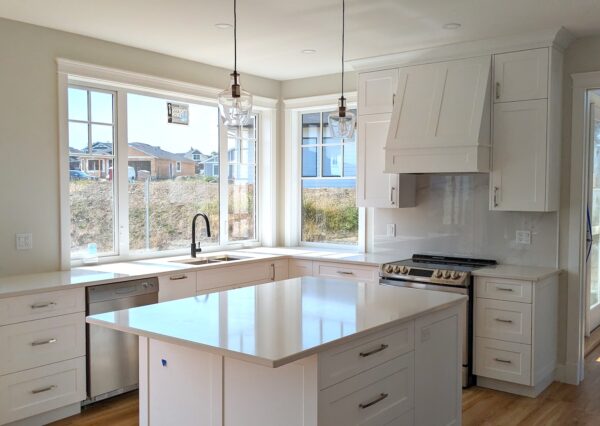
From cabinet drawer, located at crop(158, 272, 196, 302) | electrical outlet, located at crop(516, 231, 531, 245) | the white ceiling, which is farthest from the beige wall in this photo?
electrical outlet, located at crop(516, 231, 531, 245)

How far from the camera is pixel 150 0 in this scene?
3.35 meters

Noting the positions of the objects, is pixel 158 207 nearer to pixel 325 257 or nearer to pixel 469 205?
pixel 325 257

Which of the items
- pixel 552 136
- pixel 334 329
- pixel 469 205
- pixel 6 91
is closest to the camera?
pixel 334 329

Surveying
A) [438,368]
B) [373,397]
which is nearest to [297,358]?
[373,397]

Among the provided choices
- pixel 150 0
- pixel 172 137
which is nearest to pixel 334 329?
pixel 150 0

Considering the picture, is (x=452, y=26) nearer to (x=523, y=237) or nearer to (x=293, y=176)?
(x=523, y=237)

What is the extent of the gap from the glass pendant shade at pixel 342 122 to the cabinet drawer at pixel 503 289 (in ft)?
5.62

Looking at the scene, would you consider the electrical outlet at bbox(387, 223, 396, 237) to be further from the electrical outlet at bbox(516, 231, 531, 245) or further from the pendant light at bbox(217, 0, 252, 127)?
the pendant light at bbox(217, 0, 252, 127)

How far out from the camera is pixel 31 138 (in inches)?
154

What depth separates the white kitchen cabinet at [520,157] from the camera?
4.05 m

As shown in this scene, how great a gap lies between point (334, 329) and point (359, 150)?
2919 mm

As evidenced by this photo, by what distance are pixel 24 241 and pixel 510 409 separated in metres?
3.49

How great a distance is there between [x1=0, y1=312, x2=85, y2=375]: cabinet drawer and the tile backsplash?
2.73m

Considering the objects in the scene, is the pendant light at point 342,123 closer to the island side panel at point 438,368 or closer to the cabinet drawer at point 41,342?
the island side panel at point 438,368
